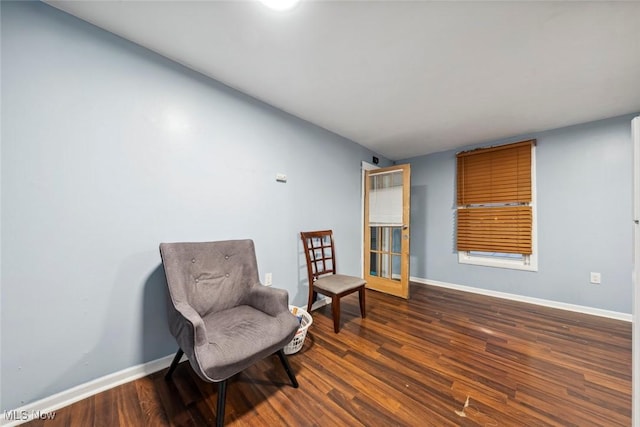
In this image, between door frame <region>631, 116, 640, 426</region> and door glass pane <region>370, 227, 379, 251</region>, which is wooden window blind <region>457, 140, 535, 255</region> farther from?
door frame <region>631, 116, 640, 426</region>

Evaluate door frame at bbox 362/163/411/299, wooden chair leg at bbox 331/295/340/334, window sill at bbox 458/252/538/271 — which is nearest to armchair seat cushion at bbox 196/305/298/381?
wooden chair leg at bbox 331/295/340/334

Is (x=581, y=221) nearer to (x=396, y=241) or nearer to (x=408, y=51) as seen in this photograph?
(x=396, y=241)

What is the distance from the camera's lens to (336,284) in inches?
87.7

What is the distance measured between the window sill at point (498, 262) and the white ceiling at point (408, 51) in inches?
70.7

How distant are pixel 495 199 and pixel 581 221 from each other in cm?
85

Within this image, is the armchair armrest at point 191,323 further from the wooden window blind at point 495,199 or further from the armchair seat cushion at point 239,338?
the wooden window blind at point 495,199

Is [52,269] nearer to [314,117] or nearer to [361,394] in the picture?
[361,394]

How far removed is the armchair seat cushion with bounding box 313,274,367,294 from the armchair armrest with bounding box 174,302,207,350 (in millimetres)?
1232

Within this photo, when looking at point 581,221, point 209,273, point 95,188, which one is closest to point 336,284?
point 209,273

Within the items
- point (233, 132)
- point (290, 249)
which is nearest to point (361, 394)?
point (290, 249)

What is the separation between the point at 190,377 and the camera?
1.49 metres

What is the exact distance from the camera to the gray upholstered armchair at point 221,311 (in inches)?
42.9

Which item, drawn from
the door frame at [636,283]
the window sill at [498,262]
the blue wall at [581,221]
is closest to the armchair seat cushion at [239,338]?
the door frame at [636,283]

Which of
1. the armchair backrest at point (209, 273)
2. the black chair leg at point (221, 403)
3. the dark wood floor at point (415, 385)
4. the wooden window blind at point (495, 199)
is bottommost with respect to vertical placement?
the dark wood floor at point (415, 385)
